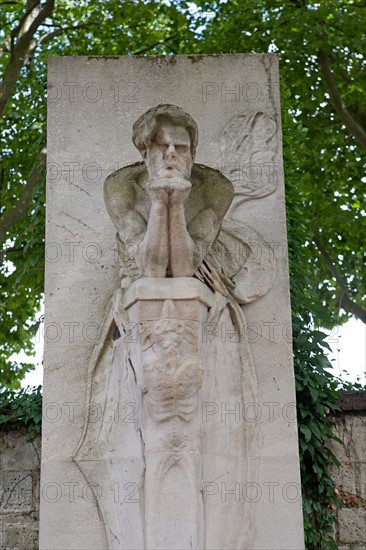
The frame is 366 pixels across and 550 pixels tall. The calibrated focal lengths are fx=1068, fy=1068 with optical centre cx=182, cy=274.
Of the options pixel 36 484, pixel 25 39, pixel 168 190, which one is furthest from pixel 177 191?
pixel 25 39

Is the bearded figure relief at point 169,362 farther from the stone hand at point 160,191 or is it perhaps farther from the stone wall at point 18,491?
the stone wall at point 18,491

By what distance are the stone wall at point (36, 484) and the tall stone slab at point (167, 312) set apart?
1.41 meters

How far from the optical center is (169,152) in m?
5.60

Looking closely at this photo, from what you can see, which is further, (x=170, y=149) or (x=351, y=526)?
(x=351, y=526)

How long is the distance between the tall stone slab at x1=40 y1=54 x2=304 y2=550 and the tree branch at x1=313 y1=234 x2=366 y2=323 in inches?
231

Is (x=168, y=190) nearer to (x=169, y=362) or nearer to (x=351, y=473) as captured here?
(x=169, y=362)

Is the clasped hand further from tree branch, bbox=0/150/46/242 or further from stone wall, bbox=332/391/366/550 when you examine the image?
tree branch, bbox=0/150/46/242

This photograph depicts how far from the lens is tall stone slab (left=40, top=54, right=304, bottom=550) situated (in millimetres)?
5504

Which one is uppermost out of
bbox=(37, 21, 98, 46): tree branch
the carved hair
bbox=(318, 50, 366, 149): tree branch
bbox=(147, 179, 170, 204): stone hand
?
bbox=(37, 21, 98, 46): tree branch

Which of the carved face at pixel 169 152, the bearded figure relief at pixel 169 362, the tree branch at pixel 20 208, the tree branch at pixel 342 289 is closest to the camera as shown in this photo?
the bearded figure relief at pixel 169 362

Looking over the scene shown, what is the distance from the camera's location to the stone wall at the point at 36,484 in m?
7.09

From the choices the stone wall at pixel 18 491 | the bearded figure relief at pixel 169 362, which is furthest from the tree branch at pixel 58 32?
the bearded figure relief at pixel 169 362

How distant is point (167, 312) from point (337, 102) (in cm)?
694

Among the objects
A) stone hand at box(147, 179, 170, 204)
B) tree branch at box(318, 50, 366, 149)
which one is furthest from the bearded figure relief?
tree branch at box(318, 50, 366, 149)
